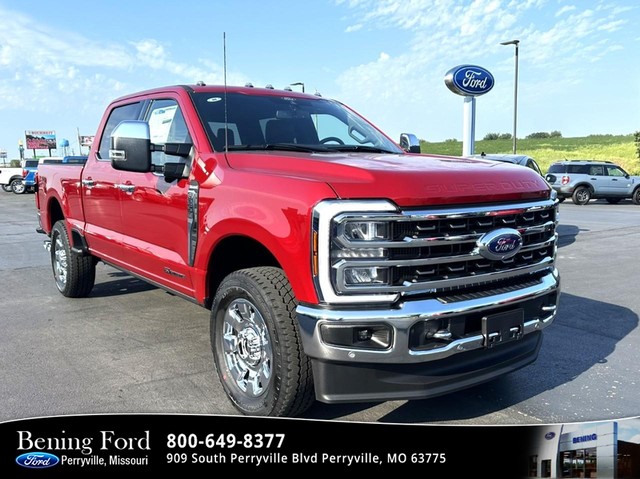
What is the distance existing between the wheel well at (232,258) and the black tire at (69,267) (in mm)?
2846

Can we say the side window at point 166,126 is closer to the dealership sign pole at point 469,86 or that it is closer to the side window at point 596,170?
the dealership sign pole at point 469,86

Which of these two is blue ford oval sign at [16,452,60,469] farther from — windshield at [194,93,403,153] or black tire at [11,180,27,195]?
black tire at [11,180,27,195]

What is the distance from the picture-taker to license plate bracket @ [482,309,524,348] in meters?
2.90

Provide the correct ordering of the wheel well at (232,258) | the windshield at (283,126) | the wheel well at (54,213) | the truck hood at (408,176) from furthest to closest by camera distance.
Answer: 1. the wheel well at (54,213)
2. the windshield at (283,126)
3. the wheel well at (232,258)
4. the truck hood at (408,176)

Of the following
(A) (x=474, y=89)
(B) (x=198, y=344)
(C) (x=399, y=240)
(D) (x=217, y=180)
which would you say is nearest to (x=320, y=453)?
(C) (x=399, y=240)

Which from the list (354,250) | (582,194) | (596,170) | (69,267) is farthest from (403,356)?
(596,170)

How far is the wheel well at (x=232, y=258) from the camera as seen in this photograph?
344 centimetres

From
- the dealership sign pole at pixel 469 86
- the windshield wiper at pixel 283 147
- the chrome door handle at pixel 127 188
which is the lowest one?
the chrome door handle at pixel 127 188

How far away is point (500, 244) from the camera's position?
295 cm

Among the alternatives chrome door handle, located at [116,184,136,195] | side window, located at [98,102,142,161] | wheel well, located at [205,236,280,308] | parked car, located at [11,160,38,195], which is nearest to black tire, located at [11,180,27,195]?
parked car, located at [11,160,38,195]

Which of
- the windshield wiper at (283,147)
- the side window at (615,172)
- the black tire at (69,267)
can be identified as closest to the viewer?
the windshield wiper at (283,147)

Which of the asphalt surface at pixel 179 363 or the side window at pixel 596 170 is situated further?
the side window at pixel 596 170

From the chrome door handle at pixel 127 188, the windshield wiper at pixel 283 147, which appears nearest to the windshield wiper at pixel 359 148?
the windshield wiper at pixel 283 147

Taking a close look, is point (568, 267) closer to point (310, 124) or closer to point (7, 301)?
point (310, 124)
